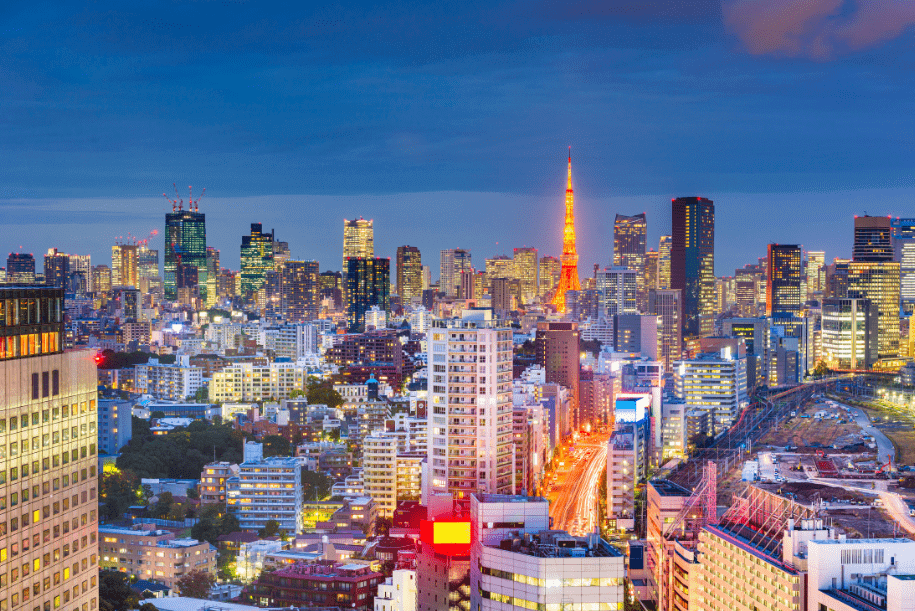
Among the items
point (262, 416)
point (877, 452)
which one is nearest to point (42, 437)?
point (877, 452)

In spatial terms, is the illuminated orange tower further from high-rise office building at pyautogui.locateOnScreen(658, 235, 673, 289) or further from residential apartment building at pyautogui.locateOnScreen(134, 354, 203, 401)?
residential apartment building at pyautogui.locateOnScreen(134, 354, 203, 401)

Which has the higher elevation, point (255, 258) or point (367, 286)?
point (255, 258)

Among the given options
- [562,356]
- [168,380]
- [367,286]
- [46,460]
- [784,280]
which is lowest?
[168,380]

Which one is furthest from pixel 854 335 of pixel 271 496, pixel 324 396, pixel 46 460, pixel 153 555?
pixel 46 460

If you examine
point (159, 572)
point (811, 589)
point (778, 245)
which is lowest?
point (159, 572)

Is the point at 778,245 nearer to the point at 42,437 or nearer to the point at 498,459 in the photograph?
the point at 498,459

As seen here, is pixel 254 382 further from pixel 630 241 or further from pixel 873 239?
pixel 630 241

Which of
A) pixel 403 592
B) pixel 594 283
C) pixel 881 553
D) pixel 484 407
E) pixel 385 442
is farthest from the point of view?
pixel 594 283

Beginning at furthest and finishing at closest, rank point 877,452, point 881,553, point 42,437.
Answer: point 877,452 → point 881,553 → point 42,437

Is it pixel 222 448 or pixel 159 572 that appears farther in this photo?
pixel 222 448
